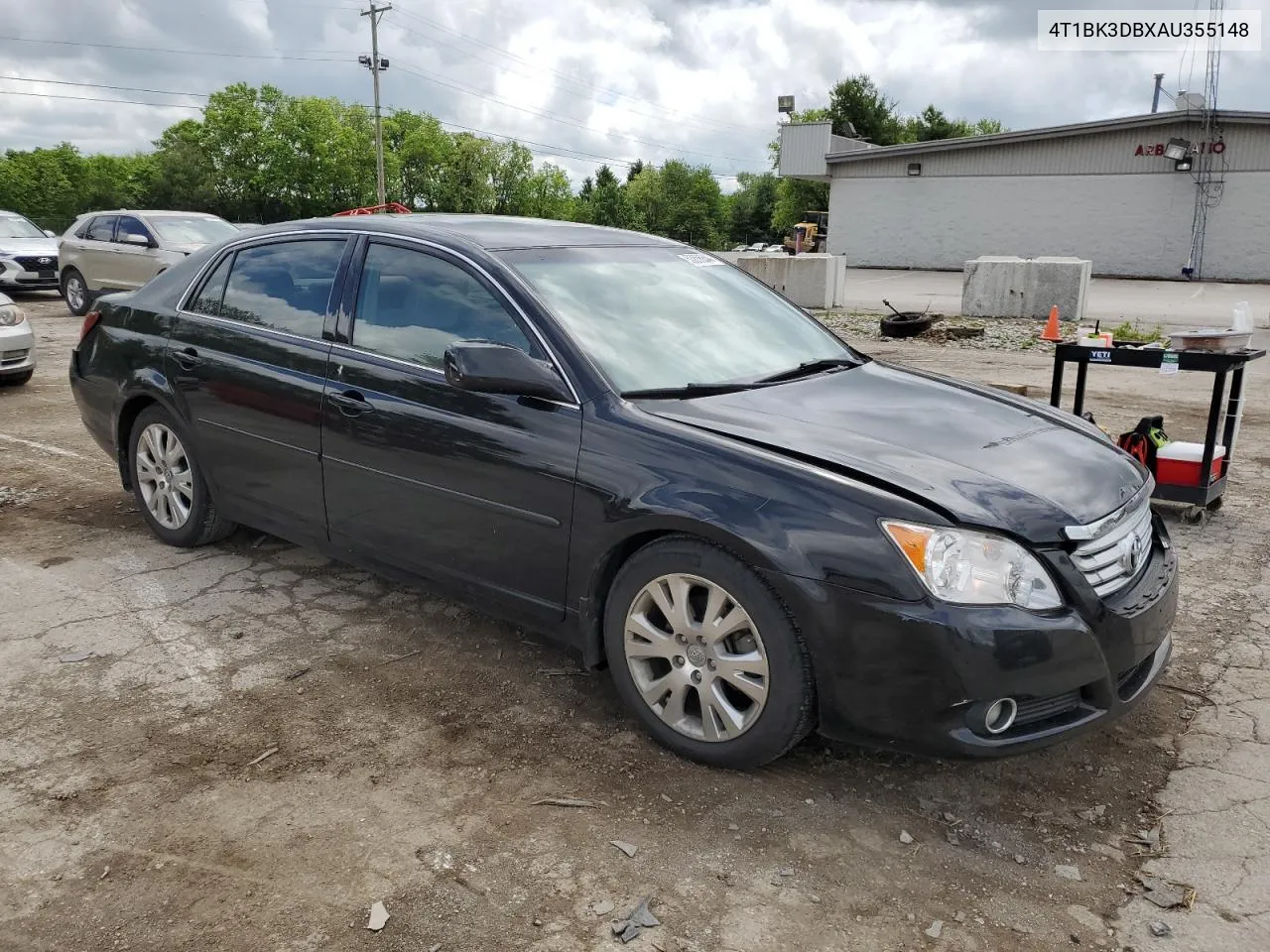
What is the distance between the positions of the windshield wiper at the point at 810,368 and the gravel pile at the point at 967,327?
964 centimetres

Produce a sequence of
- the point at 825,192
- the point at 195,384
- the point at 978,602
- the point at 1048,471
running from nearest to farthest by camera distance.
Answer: the point at 978,602, the point at 1048,471, the point at 195,384, the point at 825,192

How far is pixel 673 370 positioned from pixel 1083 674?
5.29 ft

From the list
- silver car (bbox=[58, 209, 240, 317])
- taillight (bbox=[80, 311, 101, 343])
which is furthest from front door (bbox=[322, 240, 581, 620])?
silver car (bbox=[58, 209, 240, 317])

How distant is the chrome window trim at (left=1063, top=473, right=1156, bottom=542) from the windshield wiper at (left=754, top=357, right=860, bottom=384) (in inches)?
47.8

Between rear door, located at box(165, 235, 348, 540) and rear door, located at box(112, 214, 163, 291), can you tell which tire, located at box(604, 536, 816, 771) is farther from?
rear door, located at box(112, 214, 163, 291)

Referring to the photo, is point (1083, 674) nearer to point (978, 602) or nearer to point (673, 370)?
point (978, 602)

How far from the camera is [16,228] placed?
19875 mm

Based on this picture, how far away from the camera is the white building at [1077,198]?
32.0 meters

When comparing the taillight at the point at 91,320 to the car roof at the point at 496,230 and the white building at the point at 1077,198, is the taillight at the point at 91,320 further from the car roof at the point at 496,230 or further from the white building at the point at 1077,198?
the white building at the point at 1077,198

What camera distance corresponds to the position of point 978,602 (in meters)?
2.76

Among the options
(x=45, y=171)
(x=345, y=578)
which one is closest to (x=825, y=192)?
(x=45, y=171)

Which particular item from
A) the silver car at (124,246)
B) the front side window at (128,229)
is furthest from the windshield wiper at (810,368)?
the front side window at (128,229)

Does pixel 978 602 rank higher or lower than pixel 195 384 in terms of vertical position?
lower

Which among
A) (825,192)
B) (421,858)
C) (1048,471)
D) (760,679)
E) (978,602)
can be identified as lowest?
(421,858)
